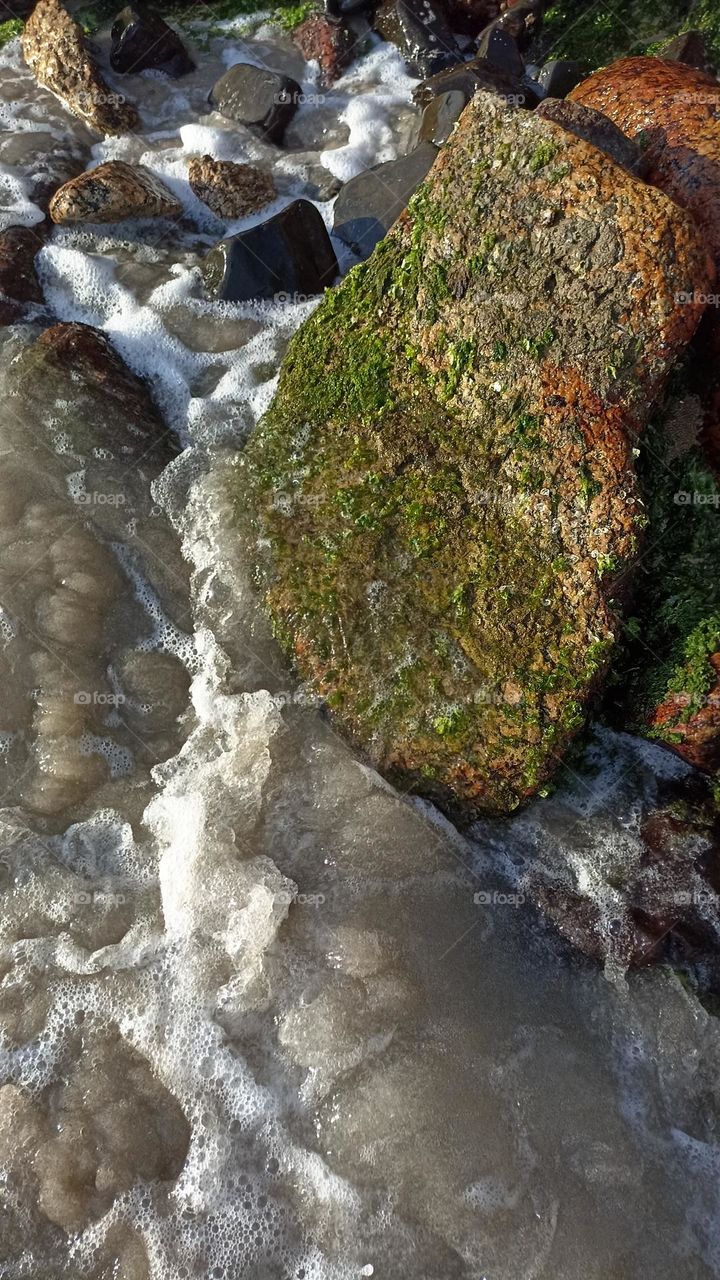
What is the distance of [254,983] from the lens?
3395mm

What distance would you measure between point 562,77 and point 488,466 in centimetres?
386

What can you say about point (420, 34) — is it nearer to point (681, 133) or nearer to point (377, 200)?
point (377, 200)

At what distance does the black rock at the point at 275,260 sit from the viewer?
5.01 metres

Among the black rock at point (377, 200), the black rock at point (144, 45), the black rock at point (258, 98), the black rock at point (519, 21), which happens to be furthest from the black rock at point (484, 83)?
the black rock at point (144, 45)

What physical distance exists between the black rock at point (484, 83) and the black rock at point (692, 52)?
915 millimetres

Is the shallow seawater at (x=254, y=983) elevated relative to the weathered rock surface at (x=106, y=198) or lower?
lower

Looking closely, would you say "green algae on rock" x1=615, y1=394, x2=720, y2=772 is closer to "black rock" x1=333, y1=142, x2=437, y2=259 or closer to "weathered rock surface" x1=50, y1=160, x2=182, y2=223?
"black rock" x1=333, y1=142, x2=437, y2=259

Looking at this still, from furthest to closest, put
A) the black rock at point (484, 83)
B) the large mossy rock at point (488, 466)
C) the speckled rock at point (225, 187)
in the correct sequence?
1. the speckled rock at point (225, 187)
2. the black rock at point (484, 83)
3. the large mossy rock at point (488, 466)

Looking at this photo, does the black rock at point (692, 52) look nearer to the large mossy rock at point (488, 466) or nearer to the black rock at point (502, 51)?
the black rock at point (502, 51)

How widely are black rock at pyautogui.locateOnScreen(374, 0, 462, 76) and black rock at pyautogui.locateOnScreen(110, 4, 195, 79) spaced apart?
167cm

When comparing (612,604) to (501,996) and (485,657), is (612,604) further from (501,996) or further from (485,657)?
(501,996)

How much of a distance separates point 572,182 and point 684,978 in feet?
12.0

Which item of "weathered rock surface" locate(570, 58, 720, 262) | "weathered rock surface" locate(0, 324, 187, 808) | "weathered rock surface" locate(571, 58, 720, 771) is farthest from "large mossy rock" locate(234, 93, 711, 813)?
"weathered rock surface" locate(0, 324, 187, 808)

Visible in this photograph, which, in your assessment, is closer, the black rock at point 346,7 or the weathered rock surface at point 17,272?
the weathered rock surface at point 17,272
